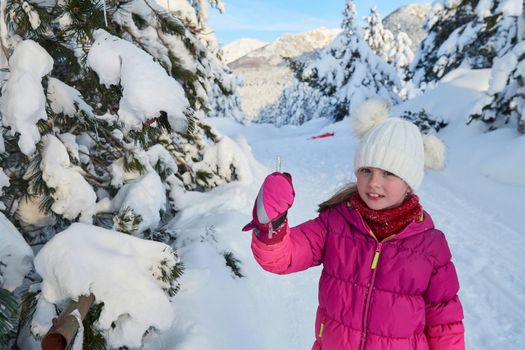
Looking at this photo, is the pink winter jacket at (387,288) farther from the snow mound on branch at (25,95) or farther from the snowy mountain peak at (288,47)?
the snowy mountain peak at (288,47)

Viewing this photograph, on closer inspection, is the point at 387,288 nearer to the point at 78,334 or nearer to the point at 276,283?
the point at 78,334

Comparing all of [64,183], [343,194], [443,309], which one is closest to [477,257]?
[443,309]

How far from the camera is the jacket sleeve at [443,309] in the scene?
6.49ft

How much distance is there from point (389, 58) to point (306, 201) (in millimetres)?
32995

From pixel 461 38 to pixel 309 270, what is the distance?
15.5 m

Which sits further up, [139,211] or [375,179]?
[375,179]

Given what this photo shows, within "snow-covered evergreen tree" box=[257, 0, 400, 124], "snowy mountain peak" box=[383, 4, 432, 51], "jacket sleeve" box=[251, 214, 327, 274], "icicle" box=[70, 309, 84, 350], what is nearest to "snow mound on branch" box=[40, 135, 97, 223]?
"icicle" box=[70, 309, 84, 350]

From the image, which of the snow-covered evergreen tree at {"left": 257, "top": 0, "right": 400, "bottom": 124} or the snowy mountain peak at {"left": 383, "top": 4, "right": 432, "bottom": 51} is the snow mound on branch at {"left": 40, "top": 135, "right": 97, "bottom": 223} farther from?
the snowy mountain peak at {"left": 383, "top": 4, "right": 432, "bottom": 51}

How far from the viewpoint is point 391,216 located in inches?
79.0

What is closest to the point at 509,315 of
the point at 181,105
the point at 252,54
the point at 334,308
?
the point at 334,308

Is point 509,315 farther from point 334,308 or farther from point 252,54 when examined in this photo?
point 252,54

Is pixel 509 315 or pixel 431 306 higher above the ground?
pixel 431 306

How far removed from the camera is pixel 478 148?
31.1ft

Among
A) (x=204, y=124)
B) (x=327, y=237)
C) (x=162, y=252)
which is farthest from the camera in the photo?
(x=204, y=124)
